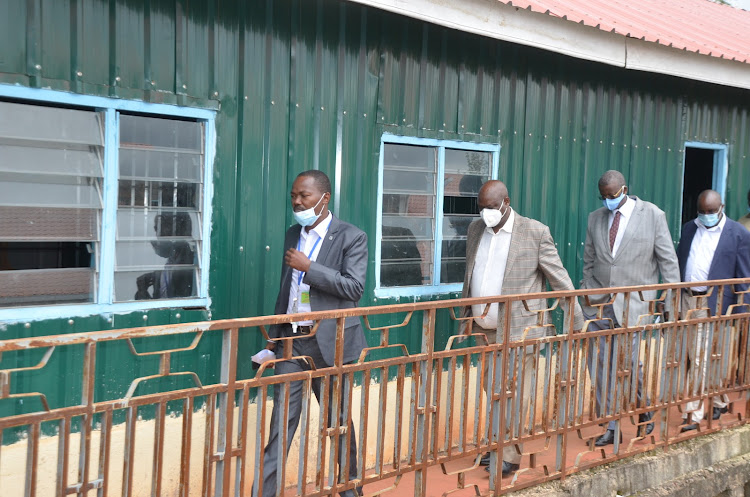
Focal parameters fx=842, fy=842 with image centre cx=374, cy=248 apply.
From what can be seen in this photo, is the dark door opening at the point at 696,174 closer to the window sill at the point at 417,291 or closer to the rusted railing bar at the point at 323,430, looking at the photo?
the window sill at the point at 417,291

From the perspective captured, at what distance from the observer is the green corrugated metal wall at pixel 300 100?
426 centimetres

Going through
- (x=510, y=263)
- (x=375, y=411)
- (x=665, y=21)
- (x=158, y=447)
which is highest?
(x=665, y=21)

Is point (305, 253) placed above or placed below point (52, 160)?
below

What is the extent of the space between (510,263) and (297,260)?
1708mm

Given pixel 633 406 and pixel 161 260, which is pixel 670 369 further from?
pixel 161 260

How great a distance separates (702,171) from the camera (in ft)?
32.6

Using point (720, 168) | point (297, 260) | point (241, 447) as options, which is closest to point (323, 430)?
point (241, 447)

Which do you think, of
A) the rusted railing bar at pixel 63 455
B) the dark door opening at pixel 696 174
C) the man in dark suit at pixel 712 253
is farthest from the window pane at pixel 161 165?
the dark door opening at pixel 696 174

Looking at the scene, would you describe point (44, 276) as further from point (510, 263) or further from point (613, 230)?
point (613, 230)

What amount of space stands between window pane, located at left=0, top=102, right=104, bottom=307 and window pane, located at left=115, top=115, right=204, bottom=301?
16 centimetres

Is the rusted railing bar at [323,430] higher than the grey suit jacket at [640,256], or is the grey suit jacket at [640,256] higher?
the grey suit jacket at [640,256]

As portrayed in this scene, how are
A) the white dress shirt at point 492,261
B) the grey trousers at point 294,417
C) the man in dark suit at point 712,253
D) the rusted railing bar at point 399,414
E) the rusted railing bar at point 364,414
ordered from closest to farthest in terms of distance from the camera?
the rusted railing bar at point 364,414
the rusted railing bar at point 399,414
the grey trousers at point 294,417
the white dress shirt at point 492,261
the man in dark suit at point 712,253

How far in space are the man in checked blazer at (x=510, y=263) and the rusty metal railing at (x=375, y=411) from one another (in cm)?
23

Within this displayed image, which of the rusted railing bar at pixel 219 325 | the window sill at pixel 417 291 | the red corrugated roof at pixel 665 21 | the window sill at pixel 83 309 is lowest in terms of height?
the window sill at pixel 417 291
